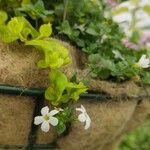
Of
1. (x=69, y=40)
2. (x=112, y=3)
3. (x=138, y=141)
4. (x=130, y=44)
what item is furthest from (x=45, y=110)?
(x=138, y=141)

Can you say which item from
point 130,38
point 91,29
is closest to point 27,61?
point 91,29

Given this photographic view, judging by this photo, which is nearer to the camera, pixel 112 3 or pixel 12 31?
pixel 12 31

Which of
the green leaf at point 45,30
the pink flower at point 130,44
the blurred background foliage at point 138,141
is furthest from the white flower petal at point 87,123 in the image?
the blurred background foliage at point 138,141

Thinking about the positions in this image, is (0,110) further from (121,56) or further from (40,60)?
(121,56)

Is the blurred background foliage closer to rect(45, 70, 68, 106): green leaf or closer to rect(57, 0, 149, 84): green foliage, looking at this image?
rect(57, 0, 149, 84): green foliage

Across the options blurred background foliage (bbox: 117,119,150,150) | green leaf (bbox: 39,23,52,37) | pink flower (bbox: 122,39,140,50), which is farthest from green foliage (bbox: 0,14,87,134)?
blurred background foliage (bbox: 117,119,150,150)

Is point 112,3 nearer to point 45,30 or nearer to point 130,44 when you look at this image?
point 130,44
